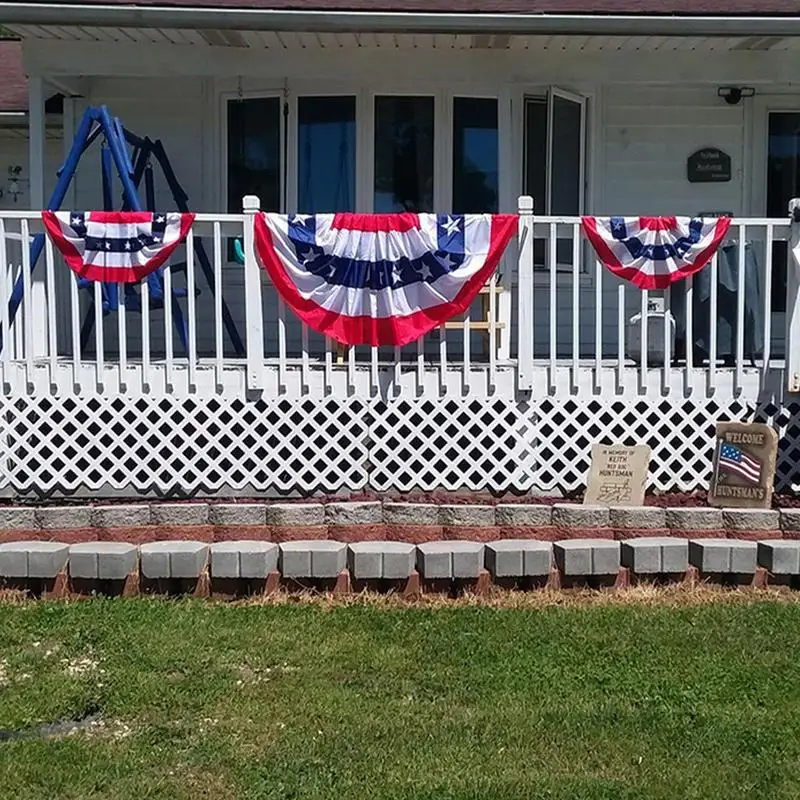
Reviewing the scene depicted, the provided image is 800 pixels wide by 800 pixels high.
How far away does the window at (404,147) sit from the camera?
9.12 m

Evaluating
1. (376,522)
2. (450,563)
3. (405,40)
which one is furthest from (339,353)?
(405,40)

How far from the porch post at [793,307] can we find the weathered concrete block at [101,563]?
4.22 meters

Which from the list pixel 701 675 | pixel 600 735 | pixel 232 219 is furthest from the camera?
pixel 232 219

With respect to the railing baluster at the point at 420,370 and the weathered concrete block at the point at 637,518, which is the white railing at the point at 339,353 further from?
the weathered concrete block at the point at 637,518

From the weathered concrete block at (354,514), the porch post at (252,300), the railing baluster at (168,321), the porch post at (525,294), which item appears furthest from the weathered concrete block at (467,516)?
the railing baluster at (168,321)

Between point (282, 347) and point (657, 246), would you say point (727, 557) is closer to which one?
point (657, 246)

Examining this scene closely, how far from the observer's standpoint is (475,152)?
30.0 ft

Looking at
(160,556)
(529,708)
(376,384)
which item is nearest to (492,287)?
(376,384)

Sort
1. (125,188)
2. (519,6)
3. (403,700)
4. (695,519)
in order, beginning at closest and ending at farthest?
(403,700)
(695,519)
(125,188)
(519,6)

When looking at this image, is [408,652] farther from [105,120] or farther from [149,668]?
[105,120]

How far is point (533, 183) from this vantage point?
30.7 feet

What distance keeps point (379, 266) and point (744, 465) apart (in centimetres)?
257

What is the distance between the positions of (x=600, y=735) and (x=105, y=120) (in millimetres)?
6003

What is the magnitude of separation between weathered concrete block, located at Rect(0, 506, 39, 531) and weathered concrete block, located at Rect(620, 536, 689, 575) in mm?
3289
